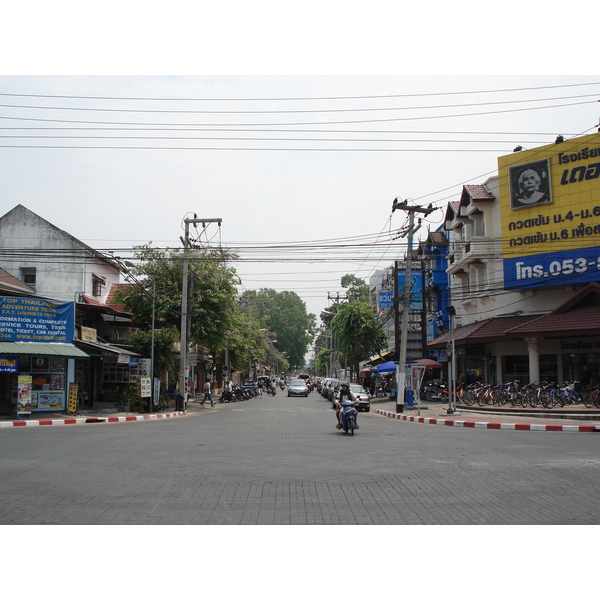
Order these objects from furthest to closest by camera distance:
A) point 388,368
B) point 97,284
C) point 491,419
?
point 388,368 → point 97,284 → point 491,419

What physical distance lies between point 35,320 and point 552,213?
2630 cm

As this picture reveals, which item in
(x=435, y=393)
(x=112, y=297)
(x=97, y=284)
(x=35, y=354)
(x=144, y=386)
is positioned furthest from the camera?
(x=112, y=297)

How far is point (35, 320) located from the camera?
2500cm

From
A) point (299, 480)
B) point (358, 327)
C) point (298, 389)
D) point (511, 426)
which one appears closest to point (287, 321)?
point (298, 389)

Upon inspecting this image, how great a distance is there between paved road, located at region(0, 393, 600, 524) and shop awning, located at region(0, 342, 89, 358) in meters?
7.88

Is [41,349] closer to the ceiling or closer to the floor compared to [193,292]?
closer to the floor

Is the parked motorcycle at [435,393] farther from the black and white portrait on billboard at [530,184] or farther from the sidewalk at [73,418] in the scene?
the sidewalk at [73,418]

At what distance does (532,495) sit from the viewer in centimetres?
851

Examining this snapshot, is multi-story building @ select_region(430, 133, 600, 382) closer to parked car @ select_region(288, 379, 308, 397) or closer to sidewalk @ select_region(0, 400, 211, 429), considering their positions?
sidewalk @ select_region(0, 400, 211, 429)

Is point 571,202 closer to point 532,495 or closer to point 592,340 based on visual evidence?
point 592,340

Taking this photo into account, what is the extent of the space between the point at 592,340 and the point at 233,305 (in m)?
21.5

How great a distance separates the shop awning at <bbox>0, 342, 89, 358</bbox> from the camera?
23250 mm

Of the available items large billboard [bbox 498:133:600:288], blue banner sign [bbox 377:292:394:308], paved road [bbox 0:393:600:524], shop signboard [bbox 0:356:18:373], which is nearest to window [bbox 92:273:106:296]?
shop signboard [bbox 0:356:18:373]

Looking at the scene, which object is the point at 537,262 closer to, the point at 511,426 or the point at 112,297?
the point at 511,426
